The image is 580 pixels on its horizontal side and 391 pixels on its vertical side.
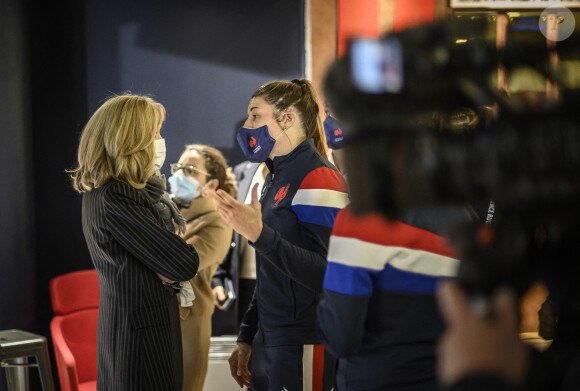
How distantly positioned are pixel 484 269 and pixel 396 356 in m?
0.67

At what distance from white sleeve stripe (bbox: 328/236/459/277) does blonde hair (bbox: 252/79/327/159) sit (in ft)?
3.39

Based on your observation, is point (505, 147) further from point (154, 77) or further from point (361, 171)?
point (154, 77)

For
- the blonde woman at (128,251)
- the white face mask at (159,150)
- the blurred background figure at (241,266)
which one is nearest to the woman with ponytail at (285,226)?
the blonde woman at (128,251)

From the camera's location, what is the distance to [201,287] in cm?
295

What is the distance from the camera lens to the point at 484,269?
55 cm

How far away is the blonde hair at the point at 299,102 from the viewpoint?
2.07 meters

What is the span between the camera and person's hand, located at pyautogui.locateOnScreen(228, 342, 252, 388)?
2.10 m

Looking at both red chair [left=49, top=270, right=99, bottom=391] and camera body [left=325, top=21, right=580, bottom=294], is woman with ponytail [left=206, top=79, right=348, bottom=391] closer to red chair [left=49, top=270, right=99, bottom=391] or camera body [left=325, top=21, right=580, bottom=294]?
camera body [left=325, top=21, right=580, bottom=294]

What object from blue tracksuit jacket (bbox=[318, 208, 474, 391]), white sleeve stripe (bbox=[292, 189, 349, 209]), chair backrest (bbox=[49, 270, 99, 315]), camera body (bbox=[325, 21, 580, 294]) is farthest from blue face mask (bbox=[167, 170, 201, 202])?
camera body (bbox=[325, 21, 580, 294])

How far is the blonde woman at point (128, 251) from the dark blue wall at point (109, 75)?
1.63 m

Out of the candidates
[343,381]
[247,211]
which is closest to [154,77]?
[247,211]

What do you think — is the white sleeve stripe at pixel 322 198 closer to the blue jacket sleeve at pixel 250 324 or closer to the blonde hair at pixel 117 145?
the blue jacket sleeve at pixel 250 324

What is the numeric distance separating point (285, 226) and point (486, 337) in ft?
4.23

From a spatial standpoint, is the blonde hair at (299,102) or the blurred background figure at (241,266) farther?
the blurred background figure at (241,266)
